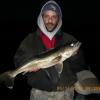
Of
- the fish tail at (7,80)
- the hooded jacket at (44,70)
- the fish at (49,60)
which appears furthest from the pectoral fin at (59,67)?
the fish tail at (7,80)

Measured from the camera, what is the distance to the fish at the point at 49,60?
6.05 meters

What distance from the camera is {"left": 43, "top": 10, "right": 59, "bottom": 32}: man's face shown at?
246 inches

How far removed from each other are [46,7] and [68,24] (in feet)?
74.5

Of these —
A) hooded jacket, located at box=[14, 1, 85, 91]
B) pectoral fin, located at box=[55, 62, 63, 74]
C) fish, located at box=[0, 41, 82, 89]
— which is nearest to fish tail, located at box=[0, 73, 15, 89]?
fish, located at box=[0, 41, 82, 89]

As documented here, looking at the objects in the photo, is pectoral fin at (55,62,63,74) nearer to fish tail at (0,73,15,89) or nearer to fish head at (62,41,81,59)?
fish head at (62,41,81,59)

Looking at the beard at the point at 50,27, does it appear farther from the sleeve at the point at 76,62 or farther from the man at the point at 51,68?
the sleeve at the point at 76,62

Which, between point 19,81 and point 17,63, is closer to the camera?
point 17,63

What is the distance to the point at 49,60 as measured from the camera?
20.1 feet

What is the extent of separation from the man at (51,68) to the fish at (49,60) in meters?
0.08

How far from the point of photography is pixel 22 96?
11.3 m

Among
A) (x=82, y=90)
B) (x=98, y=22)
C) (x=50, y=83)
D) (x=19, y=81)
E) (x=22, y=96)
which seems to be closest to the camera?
(x=50, y=83)

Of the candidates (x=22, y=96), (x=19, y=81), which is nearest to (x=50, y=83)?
(x=22, y=96)

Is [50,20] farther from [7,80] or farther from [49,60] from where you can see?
[7,80]

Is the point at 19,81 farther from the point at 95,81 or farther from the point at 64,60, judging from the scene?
the point at 64,60
